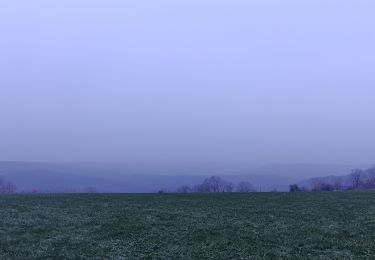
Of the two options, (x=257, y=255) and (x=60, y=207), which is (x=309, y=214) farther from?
(x=60, y=207)

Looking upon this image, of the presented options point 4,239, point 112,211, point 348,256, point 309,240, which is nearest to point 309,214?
point 309,240

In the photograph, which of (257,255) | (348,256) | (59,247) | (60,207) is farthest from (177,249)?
(60,207)

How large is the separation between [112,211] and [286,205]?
39.5 ft

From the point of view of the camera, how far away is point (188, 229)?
26500 mm

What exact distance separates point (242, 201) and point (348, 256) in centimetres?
1737

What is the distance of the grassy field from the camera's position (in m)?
22.0

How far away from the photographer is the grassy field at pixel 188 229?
2197 cm

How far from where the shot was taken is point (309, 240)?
23547 millimetres

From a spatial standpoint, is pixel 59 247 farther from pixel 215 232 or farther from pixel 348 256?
pixel 348 256

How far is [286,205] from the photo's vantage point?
35.1m

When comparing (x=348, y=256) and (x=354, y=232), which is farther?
(x=354, y=232)

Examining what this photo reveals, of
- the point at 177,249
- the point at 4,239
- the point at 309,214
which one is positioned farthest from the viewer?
the point at 309,214

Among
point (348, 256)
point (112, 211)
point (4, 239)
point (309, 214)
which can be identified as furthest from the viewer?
point (112, 211)

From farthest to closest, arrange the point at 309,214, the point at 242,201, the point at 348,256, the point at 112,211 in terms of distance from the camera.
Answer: the point at 242,201, the point at 112,211, the point at 309,214, the point at 348,256
